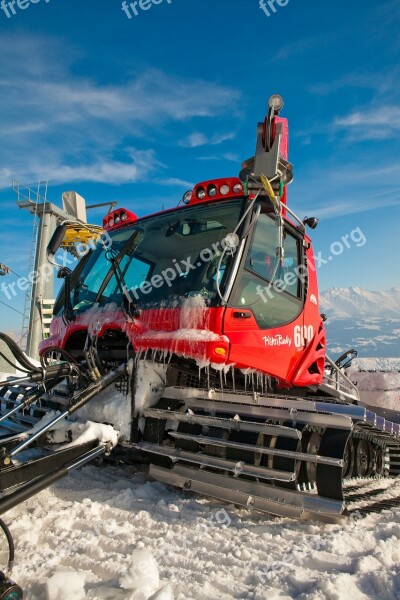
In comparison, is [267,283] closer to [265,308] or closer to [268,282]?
[268,282]

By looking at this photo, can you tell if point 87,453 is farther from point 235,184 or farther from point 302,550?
point 235,184

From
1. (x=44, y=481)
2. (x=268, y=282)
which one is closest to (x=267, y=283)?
(x=268, y=282)

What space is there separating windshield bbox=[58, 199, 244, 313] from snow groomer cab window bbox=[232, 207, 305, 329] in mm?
219

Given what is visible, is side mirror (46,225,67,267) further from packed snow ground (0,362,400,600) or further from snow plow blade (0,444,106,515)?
packed snow ground (0,362,400,600)

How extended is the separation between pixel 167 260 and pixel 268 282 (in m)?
1.00

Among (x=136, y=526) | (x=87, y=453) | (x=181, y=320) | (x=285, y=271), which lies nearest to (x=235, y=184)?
(x=285, y=271)

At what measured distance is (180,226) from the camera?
4199 millimetres

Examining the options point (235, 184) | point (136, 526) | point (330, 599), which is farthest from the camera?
point (235, 184)

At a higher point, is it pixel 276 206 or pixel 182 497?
pixel 276 206

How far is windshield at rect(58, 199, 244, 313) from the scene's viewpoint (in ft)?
12.3

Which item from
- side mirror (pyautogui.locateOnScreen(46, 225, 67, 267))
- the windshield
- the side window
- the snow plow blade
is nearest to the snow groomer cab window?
the side window

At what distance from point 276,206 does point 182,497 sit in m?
2.41

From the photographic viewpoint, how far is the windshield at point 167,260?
12.3ft

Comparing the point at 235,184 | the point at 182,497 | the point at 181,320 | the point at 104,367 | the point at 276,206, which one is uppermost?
the point at 235,184
